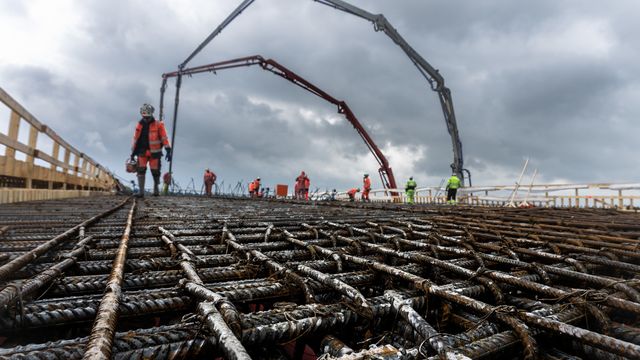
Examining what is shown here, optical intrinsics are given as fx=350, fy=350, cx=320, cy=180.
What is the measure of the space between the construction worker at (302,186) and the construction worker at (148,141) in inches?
588

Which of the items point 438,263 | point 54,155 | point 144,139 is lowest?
point 438,263

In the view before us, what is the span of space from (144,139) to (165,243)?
7.47 meters

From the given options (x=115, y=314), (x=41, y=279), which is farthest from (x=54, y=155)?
(x=115, y=314)

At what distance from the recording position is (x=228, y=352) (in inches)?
34.0

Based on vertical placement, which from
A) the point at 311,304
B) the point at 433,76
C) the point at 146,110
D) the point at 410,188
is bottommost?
the point at 311,304

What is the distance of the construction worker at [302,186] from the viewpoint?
23766 mm

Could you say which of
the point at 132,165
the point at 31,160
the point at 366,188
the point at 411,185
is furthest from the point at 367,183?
the point at 31,160

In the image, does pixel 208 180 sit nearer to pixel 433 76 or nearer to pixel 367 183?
pixel 367 183

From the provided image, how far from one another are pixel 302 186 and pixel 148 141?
50.3ft

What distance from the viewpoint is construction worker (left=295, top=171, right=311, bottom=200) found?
2377 cm

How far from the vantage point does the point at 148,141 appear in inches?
353

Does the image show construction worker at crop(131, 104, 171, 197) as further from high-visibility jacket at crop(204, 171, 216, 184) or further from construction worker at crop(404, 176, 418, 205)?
high-visibility jacket at crop(204, 171, 216, 184)

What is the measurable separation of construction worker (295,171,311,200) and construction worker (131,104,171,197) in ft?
49.0

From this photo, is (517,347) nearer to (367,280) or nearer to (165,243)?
(367,280)
